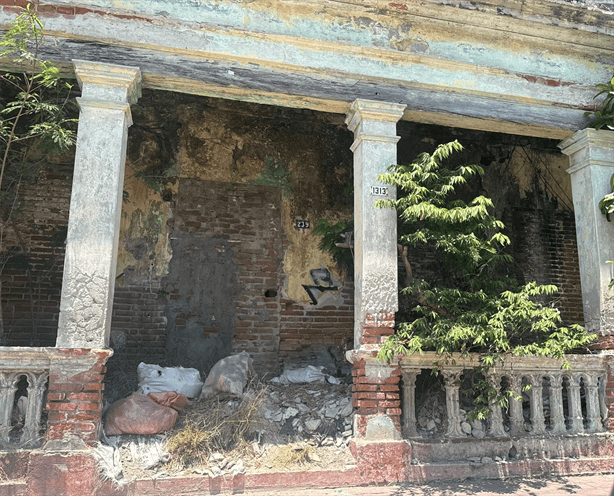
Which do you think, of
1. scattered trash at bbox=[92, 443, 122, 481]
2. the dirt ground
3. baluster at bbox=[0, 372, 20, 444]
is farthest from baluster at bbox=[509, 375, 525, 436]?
baluster at bbox=[0, 372, 20, 444]

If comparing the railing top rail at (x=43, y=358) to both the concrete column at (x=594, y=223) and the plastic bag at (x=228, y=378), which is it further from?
the concrete column at (x=594, y=223)

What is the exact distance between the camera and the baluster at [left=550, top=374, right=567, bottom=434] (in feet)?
18.0

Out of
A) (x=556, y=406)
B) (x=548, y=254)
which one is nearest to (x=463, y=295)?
(x=556, y=406)

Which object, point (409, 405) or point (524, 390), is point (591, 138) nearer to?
point (524, 390)

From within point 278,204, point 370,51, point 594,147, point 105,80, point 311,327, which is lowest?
point 311,327

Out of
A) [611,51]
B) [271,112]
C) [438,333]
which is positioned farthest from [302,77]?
[611,51]

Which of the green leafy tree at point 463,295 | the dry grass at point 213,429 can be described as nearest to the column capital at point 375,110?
the green leafy tree at point 463,295

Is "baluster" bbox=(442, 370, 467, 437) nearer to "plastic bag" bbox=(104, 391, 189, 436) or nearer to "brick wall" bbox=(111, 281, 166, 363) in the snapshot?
"plastic bag" bbox=(104, 391, 189, 436)

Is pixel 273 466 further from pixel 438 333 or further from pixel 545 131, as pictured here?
pixel 545 131

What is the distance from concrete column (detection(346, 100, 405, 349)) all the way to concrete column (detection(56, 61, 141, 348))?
2.35m

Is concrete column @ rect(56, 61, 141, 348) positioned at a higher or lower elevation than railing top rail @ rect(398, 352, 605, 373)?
higher

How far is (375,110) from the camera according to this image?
5645 millimetres

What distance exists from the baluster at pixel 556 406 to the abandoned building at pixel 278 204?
15 mm

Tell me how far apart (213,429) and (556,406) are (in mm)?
3533
